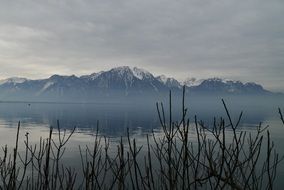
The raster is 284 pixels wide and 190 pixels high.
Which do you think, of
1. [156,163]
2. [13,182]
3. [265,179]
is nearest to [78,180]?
[156,163]

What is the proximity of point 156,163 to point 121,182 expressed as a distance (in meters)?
43.8

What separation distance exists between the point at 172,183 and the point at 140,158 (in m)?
49.2

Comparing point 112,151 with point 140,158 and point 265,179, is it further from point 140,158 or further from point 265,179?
point 265,179

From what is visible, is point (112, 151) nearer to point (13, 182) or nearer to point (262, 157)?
point (262, 157)

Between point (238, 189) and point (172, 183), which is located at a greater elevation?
point (238, 189)

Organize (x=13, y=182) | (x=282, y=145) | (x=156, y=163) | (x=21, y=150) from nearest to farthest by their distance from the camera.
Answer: (x=13, y=182) < (x=156, y=163) < (x=21, y=150) < (x=282, y=145)

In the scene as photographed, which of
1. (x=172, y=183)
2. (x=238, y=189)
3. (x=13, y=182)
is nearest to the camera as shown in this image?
(x=238, y=189)

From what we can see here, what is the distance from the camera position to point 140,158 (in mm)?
52688

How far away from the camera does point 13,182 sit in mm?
4559

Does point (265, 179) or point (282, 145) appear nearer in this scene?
point (265, 179)

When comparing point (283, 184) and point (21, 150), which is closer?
point (283, 184)

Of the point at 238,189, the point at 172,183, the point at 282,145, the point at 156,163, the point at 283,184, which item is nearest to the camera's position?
the point at 238,189

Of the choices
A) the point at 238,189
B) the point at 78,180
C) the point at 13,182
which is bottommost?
the point at 78,180

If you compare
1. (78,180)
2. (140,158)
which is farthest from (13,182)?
(140,158)
